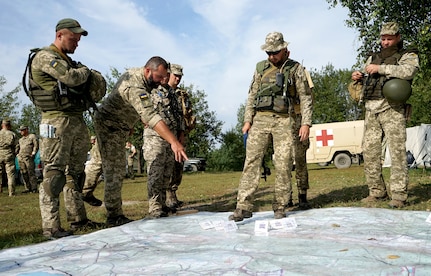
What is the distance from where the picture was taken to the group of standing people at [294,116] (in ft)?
14.0

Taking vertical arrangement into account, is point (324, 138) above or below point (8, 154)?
above

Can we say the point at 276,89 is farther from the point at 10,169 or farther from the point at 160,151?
the point at 10,169

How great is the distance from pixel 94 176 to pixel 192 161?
2593cm

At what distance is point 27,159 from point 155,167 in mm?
9243

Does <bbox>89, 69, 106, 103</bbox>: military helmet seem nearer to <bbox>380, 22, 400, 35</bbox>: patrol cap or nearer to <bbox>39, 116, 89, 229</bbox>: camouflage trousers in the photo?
<bbox>39, 116, 89, 229</bbox>: camouflage trousers

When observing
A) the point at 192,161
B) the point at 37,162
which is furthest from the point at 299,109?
the point at 192,161

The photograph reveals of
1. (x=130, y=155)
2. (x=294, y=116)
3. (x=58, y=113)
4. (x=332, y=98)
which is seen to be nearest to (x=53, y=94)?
(x=58, y=113)

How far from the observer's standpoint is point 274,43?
13.9 ft

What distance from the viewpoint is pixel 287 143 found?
429 cm

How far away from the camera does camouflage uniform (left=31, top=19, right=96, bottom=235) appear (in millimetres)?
3900

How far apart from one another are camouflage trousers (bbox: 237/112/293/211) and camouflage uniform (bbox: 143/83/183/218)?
43.6 inches

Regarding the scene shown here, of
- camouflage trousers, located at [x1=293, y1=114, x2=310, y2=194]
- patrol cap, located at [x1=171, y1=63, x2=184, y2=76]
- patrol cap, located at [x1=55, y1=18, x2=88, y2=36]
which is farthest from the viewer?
patrol cap, located at [x1=171, y1=63, x2=184, y2=76]

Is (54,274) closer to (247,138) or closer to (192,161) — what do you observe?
(247,138)

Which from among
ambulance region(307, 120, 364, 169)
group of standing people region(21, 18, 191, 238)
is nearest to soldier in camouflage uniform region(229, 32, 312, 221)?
group of standing people region(21, 18, 191, 238)
